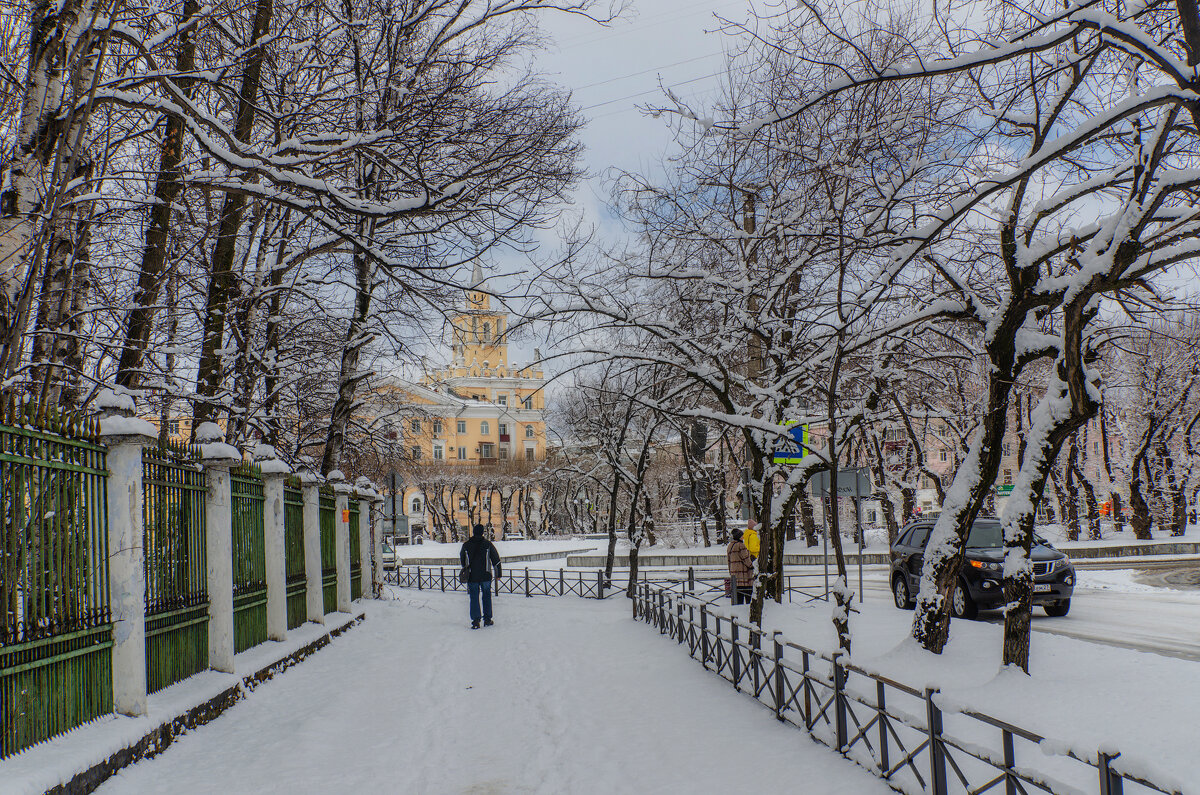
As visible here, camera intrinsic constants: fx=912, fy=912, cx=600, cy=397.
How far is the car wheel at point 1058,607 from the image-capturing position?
15.0 m

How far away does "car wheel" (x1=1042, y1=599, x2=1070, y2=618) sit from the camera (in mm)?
15000

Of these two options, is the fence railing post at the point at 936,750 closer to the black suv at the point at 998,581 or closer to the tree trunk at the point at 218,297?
the black suv at the point at 998,581

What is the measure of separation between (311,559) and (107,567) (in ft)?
24.9

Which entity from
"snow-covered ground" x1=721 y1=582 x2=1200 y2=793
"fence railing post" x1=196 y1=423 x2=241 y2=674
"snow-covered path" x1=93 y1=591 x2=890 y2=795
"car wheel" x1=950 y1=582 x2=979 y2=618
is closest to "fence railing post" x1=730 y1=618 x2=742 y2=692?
"snow-covered path" x1=93 y1=591 x2=890 y2=795

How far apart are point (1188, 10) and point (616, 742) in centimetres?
664

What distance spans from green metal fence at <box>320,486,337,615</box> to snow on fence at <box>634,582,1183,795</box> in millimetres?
8218

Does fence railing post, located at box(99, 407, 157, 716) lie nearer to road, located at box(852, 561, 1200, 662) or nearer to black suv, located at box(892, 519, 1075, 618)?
road, located at box(852, 561, 1200, 662)

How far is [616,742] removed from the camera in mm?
7633

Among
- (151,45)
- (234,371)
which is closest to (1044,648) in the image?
(151,45)

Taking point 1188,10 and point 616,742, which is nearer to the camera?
point 1188,10

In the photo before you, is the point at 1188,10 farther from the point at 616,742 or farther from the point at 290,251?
the point at 290,251

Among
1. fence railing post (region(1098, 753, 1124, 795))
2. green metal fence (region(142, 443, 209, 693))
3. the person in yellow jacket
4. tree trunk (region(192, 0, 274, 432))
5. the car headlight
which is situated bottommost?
the car headlight

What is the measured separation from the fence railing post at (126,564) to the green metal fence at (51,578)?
0.06 meters

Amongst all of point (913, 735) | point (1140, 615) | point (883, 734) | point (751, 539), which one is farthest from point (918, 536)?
point (913, 735)
